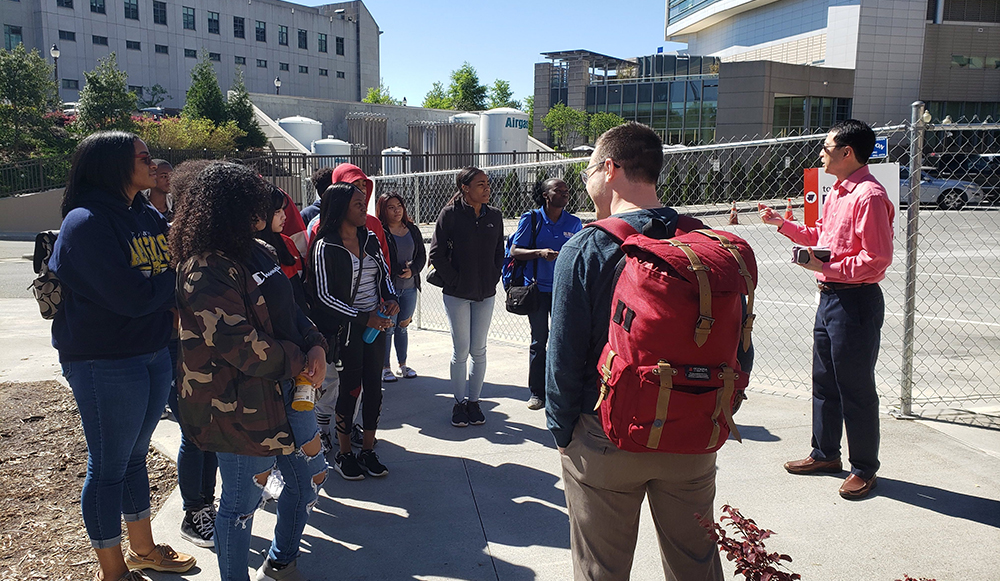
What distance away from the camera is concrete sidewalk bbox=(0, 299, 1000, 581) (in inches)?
133

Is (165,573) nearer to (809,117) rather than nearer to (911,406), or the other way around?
(911,406)

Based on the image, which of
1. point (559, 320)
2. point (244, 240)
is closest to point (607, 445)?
point (559, 320)

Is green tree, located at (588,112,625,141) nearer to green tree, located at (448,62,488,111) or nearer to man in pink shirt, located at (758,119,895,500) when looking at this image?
green tree, located at (448,62,488,111)

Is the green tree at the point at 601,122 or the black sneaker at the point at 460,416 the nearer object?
the black sneaker at the point at 460,416

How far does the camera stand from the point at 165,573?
3334 millimetres

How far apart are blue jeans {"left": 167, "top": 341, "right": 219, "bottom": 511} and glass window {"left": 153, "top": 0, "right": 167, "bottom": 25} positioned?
62352 millimetres

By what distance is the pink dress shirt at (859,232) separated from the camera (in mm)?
3834

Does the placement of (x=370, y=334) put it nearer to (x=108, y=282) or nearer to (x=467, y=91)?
(x=108, y=282)

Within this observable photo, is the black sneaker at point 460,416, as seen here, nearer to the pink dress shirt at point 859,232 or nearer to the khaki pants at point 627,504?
the pink dress shirt at point 859,232

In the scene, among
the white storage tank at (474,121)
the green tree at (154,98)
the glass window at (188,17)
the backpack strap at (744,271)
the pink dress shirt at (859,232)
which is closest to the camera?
the backpack strap at (744,271)

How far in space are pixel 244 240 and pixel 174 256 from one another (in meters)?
0.31

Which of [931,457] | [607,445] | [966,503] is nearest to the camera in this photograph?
[607,445]

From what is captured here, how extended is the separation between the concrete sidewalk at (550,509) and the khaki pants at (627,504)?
105 cm

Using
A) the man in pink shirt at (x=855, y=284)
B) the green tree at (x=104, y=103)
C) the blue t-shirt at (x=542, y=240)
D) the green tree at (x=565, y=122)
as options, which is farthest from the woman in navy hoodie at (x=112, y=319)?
the green tree at (x=565, y=122)
